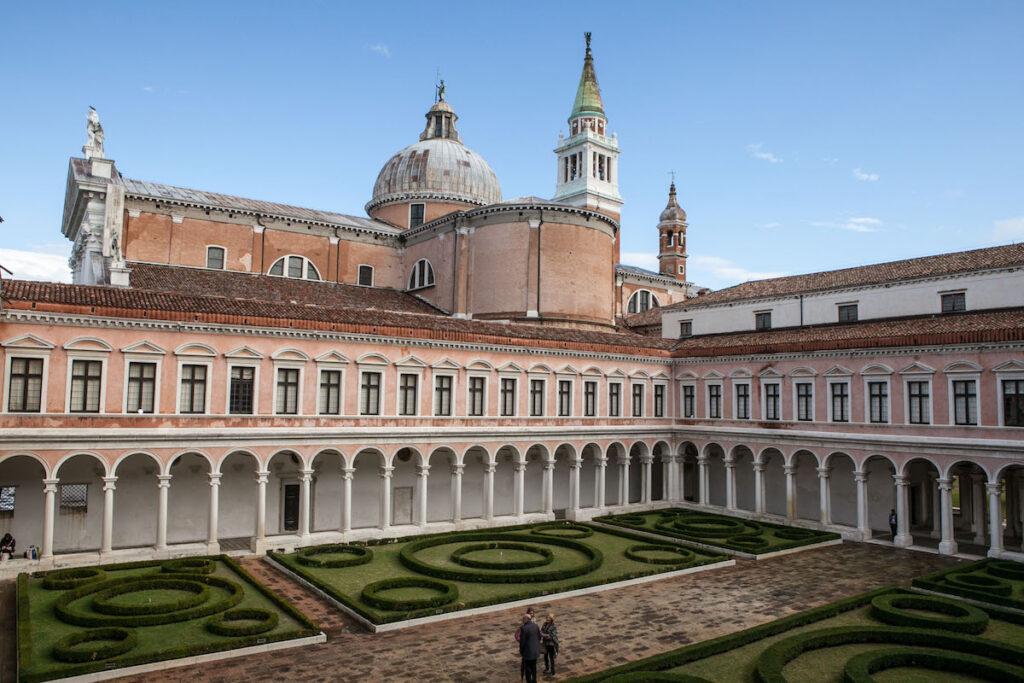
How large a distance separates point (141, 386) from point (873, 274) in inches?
1347

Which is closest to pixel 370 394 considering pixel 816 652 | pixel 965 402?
pixel 816 652

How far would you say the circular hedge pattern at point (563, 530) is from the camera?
3050 cm

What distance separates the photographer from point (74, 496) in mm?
26109

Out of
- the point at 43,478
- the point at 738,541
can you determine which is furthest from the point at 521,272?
the point at 43,478

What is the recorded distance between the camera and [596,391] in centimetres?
3712

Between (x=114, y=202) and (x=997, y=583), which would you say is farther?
(x=114, y=202)

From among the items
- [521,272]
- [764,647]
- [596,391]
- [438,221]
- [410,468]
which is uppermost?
[438,221]

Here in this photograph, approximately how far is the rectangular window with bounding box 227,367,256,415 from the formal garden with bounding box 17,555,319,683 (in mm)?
5643

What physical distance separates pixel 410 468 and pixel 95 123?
76.2 feet

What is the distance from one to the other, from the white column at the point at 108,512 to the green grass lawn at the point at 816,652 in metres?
17.3

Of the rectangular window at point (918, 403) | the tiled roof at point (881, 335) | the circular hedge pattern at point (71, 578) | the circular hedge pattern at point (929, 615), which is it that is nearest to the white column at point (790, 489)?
the tiled roof at point (881, 335)

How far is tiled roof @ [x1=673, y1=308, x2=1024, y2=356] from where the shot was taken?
1131 inches

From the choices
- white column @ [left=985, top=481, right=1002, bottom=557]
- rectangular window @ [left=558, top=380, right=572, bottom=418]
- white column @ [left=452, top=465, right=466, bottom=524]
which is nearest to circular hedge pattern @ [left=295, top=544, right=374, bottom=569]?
white column @ [left=452, top=465, right=466, bottom=524]

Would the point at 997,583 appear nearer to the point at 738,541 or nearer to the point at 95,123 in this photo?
the point at 738,541
